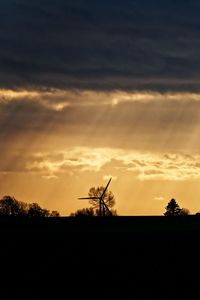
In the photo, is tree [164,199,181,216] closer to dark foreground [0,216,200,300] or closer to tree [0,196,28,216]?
tree [0,196,28,216]

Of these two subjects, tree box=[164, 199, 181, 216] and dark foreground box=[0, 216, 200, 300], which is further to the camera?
tree box=[164, 199, 181, 216]

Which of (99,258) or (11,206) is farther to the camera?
(11,206)

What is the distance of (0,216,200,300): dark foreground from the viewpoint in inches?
2116

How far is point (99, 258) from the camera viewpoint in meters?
66.3

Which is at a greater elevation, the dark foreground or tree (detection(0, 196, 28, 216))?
tree (detection(0, 196, 28, 216))

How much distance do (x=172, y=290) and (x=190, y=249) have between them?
16143 mm

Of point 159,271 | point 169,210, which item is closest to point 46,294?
point 159,271

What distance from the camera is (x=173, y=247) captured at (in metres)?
70.2

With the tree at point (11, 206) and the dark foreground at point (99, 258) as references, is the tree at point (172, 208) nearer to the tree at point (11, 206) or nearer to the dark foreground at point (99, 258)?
the tree at point (11, 206)

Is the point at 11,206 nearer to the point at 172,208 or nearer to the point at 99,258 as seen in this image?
the point at 172,208

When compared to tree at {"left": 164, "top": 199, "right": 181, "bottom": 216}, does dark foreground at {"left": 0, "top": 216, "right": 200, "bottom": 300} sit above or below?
below

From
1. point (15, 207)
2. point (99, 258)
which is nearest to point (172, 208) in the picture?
point (15, 207)

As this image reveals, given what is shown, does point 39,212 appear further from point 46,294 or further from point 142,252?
point 46,294

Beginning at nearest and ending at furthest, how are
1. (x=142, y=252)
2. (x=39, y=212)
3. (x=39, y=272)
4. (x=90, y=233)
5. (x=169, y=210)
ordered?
(x=39, y=272)
(x=142, y=252)
(x=90, y=233)
(x=39, y=212)
(x=169, y=210)
